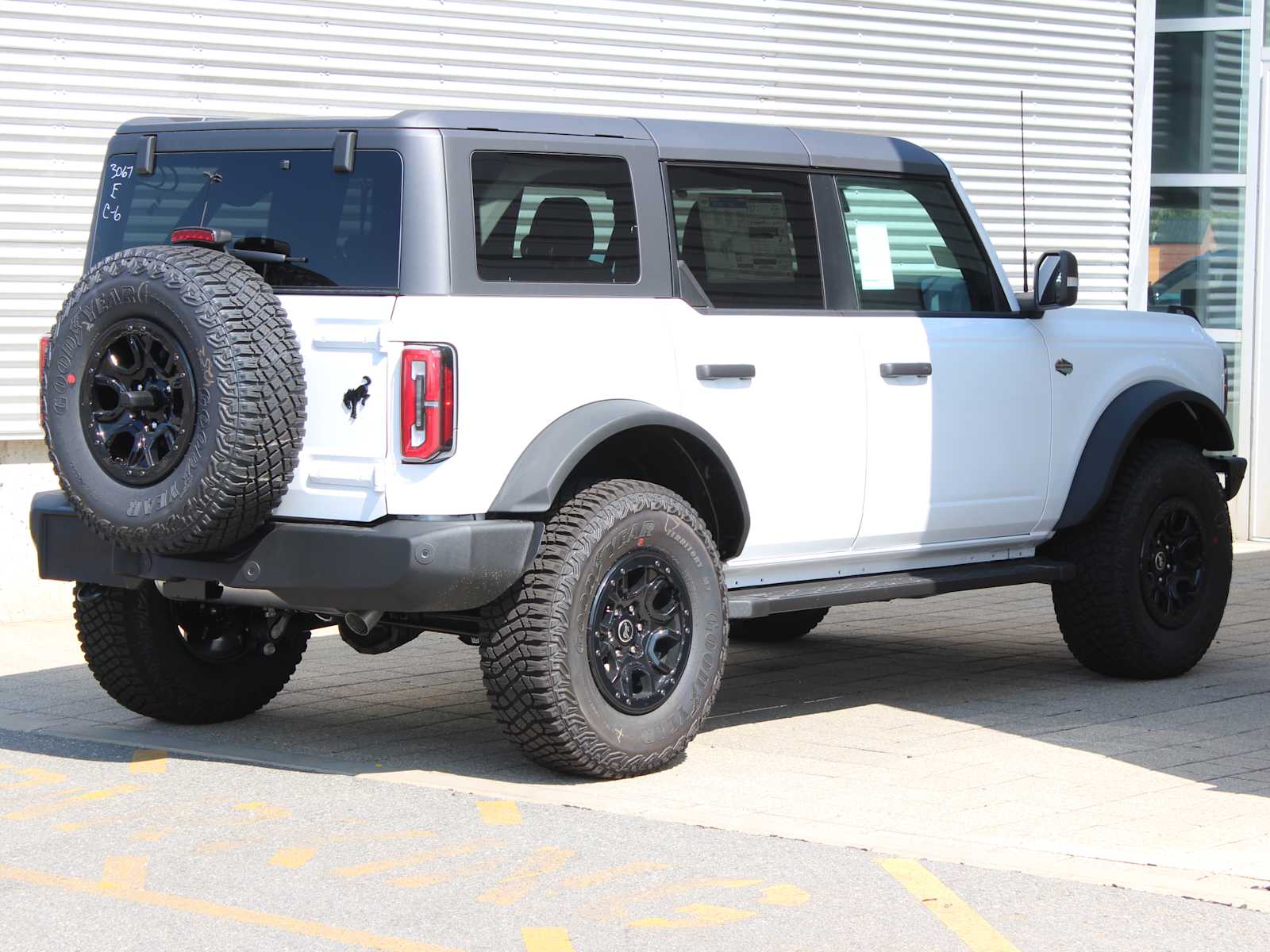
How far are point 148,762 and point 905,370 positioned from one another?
299 cm

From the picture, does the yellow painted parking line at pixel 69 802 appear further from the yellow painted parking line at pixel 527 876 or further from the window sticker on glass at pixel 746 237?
the window sticker on glass at pixel 746 237

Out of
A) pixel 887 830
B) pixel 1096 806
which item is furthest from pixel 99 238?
pixel 1096 806

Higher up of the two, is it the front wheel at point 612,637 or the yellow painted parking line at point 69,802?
the front wheel at point 612,637

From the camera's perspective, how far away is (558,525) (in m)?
6.22

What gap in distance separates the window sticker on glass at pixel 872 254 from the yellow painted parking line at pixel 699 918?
3.04m

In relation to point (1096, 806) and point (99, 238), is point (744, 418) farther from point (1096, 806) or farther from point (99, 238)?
point (99, 238)

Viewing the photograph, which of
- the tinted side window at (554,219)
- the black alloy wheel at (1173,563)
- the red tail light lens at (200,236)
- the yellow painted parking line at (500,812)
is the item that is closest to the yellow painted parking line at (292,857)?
the yellow painted parking line at (500,812)

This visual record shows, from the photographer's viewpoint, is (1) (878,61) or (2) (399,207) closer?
(2) (399,207)

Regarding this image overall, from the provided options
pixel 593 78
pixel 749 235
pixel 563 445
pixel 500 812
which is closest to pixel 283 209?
pixel 563 445

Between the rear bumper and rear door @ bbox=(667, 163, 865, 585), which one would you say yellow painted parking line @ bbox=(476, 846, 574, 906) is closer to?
the rear bumper

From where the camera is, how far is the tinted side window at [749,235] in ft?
22.5

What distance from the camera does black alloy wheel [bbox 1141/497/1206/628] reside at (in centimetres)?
826

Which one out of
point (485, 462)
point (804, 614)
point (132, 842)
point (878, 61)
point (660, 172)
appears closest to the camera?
point (132, 842)

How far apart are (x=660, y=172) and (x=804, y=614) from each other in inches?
126
